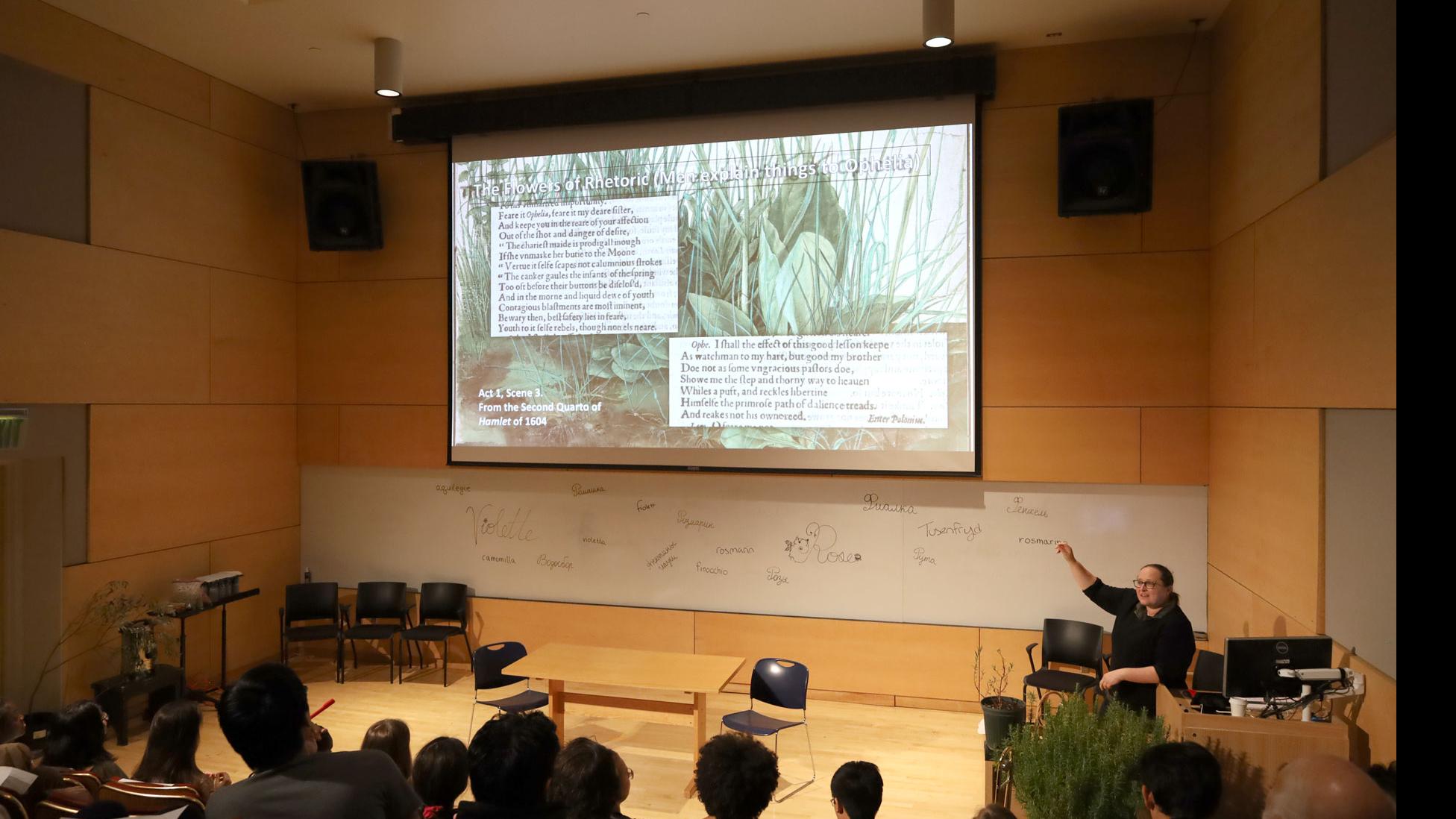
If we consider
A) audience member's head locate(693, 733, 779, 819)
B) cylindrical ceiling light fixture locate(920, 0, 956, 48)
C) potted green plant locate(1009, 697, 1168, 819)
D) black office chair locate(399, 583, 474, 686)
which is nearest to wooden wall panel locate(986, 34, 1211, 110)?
cylindrical ceiling light fixture locate(920, 0, 956, 48)

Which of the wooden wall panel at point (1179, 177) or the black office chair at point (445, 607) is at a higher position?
the wooden wall panel at point (1179, 177)

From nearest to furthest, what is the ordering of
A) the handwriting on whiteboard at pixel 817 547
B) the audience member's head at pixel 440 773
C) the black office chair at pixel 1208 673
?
the audience member's head at pixel 440 773
the black office chair at pixel 1208 673
the handwriting on whiteboard at pixel 817 547

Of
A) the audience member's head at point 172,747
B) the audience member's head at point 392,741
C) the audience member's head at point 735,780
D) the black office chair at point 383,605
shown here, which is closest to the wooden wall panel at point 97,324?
the black office chair at point 383,605

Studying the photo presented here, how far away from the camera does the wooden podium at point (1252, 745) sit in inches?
127

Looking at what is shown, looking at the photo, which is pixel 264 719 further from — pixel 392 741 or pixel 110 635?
pixel 110 635

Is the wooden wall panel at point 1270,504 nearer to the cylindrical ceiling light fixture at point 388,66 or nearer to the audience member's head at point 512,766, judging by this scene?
the audience member's head at point 512,766

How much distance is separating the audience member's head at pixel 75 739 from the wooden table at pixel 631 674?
7.24 ft

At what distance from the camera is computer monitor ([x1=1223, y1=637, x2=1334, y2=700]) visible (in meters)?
3.70

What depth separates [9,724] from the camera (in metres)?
3.27

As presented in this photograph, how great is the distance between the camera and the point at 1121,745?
288cm

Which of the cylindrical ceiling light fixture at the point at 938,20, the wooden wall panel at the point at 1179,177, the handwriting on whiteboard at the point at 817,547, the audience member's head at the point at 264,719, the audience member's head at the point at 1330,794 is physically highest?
the cylindrical ceiling light fixture at the point at 938,20

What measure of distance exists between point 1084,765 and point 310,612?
6203mm

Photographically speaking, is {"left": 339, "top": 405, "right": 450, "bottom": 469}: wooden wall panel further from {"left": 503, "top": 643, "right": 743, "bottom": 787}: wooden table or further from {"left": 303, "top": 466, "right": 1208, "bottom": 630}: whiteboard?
{"left": 503, "top": 643, "right": 743, "bottom": 787}: wooden table

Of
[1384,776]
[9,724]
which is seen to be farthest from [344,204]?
[1384,776]
